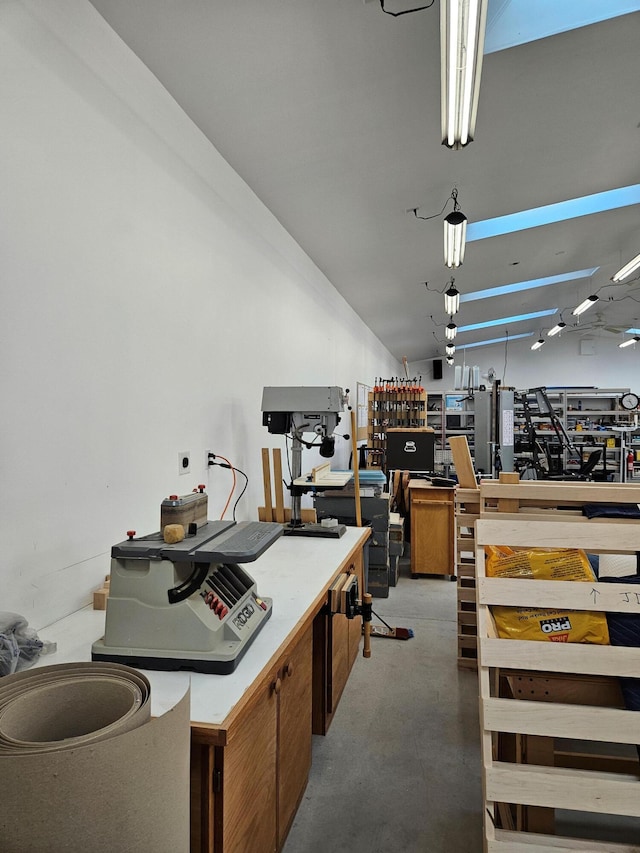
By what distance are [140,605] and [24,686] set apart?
1.18ft

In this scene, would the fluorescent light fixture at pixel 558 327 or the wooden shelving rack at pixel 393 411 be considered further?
the fluorescent light fixture at pixel 558 327

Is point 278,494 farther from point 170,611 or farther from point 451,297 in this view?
point 451,297

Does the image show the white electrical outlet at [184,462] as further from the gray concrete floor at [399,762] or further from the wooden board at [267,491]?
the gray concrete floor at [399,762]

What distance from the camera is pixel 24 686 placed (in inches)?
39.5

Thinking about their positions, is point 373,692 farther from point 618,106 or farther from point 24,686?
point 618,106

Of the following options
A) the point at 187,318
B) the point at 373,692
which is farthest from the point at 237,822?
the point at 187,318

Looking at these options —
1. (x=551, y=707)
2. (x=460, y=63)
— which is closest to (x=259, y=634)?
(x=551, y=707)

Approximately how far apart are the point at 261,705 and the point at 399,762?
49.1 inches

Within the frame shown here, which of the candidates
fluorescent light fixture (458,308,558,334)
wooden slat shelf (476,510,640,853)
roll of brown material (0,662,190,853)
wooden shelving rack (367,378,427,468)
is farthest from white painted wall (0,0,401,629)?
fluorescent light fixture (458,308,558,334)

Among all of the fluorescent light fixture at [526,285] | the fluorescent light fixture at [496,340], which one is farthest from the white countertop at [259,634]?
the fluorescent light fixture at [496,340]

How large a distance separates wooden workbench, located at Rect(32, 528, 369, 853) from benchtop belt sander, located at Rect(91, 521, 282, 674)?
51mm

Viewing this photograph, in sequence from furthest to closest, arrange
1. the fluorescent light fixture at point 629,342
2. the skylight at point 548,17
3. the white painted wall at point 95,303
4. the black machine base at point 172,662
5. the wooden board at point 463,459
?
the fluorescent light fixture at point 629,342 < the wooden board at point 463,459 < the skylight at point 548,17 < the white painted wall at point 95,303 < the black machine base at point 172,662

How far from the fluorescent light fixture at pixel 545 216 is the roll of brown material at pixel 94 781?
202 inches

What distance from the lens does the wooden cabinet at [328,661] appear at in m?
2.32
